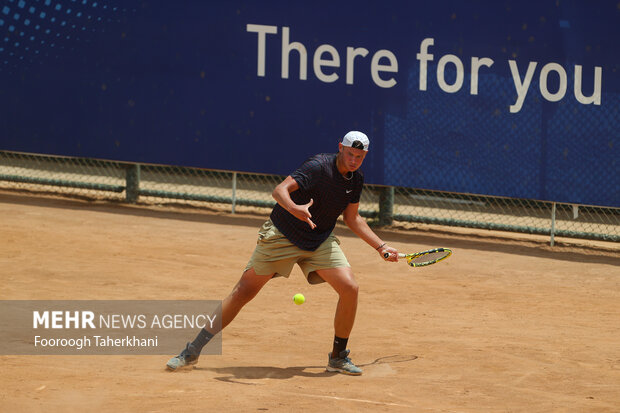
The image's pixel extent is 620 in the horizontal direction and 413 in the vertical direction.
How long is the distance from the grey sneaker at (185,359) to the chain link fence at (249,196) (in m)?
5.71

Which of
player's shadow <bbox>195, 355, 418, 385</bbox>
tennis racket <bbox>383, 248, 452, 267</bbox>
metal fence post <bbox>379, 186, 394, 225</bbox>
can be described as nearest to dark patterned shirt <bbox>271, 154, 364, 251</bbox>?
tennis racket <bbox>383, 248, 452, 267</bbox>

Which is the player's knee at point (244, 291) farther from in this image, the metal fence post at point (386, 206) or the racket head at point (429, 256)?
the metal fence post at point (386, 206)

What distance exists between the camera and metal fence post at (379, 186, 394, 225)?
11930 millimetres

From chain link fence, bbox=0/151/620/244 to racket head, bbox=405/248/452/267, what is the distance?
15.0 ft

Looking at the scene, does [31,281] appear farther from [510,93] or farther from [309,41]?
[510,93]

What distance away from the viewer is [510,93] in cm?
1102

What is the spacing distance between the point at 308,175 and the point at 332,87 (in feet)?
17.4

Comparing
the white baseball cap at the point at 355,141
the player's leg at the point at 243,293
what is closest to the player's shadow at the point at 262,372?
the player's leg at the point at 243,293

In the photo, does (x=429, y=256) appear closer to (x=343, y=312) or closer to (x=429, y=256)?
(x=429, y=256)

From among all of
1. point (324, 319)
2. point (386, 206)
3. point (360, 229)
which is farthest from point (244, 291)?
point (386, 206)

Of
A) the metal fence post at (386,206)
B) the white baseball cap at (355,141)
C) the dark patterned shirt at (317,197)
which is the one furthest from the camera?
the metal fence post at (386,206)

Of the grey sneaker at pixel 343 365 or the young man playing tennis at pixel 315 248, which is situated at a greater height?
the young man playing tennis at pixel 315 248

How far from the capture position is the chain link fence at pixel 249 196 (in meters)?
12.0

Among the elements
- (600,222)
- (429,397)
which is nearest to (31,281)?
(429,397)
